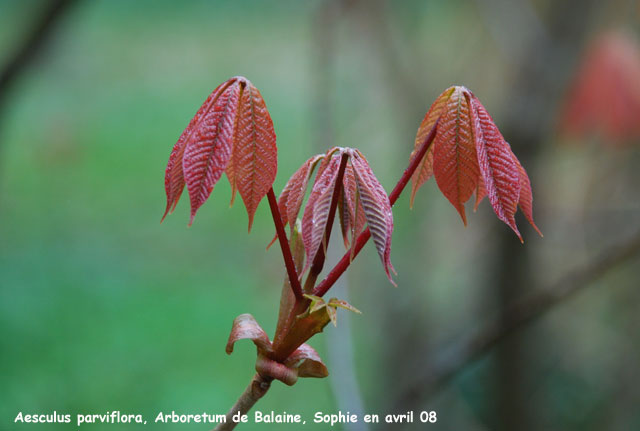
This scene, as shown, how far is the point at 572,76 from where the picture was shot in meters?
1.91

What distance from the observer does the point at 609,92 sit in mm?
2361

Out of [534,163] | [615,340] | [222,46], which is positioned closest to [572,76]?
[534,163]

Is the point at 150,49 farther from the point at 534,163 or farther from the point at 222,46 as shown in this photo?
the point at 534,163

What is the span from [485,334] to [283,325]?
89cm

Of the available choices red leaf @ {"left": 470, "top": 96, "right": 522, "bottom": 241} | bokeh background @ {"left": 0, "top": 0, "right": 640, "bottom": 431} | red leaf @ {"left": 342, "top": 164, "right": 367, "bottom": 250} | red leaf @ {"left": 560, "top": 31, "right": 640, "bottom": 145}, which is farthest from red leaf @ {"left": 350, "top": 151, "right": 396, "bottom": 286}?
red leaf @ {"left": 560, "top": 31, "right": 640, "bottom": 145}

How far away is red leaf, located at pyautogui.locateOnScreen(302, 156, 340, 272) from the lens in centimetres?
65

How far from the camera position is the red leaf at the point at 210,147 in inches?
26.0

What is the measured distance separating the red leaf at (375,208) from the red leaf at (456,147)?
0.28ft

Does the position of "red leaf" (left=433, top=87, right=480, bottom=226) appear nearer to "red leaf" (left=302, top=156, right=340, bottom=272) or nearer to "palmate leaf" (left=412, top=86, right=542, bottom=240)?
"palmate leaf" (left=412, top=86, right=542, bottom=240)

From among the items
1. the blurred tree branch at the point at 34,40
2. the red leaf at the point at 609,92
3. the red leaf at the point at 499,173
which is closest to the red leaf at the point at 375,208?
the red leaf at the point at 499,173

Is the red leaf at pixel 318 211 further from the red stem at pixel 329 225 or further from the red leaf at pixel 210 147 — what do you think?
the red leaf at pixel 210 147

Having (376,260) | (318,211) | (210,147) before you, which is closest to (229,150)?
(210,147)

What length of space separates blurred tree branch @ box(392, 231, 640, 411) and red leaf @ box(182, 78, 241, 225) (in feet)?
3.09

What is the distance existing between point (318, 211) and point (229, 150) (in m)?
0.12
